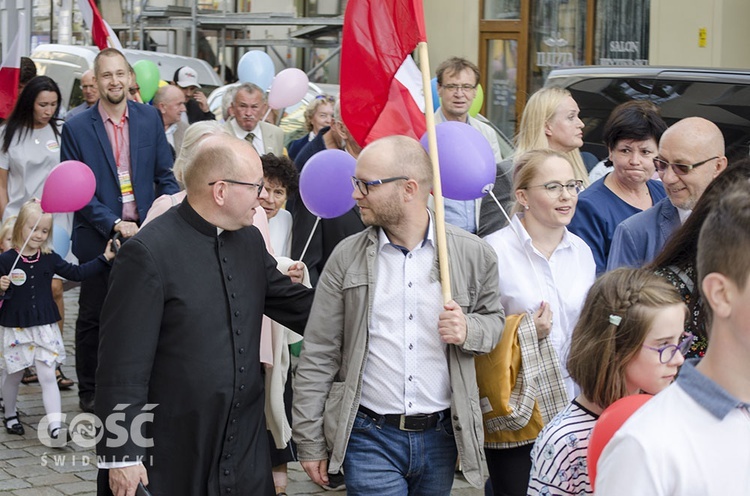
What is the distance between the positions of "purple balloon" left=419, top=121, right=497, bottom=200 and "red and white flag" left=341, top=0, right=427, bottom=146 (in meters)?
0.22

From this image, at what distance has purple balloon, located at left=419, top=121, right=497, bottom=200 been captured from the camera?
4.86 m

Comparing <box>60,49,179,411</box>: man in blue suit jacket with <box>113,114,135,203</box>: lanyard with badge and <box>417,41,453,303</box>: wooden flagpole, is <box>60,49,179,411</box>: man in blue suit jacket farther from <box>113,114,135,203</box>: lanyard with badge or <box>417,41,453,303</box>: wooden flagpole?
<box>417,41,453,303</box>: wooden flagpole

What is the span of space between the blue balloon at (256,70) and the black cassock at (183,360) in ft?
26.2

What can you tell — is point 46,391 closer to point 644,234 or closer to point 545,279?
point 545,279

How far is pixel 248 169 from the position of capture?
406cm

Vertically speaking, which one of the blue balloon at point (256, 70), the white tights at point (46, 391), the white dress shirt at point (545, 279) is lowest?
the white tights at point (46, 391)

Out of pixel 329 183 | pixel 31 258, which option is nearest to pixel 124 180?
pixel 31 258

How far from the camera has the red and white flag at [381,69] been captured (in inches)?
192

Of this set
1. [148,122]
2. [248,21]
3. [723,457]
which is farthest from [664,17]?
[723,457]

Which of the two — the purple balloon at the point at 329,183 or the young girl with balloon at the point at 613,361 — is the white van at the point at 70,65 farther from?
the young girl with balloon at the point at 613,361

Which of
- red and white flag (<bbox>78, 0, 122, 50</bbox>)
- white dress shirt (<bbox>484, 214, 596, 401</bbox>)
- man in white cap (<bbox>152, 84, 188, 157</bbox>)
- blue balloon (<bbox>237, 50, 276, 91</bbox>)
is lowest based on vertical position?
white dress shirt (<bbox>484, 214, 596, 401</bbox>)

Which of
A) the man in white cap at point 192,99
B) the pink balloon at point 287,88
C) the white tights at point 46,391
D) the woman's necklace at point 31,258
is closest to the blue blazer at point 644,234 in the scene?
the white tights at point 46,391

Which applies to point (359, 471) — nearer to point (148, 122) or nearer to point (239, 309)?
point (239, 309)

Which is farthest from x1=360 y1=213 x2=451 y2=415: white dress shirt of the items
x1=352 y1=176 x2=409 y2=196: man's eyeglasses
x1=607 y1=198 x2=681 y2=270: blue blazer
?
x1=607 y1=198 x2=681 y2=270: blue blazer
